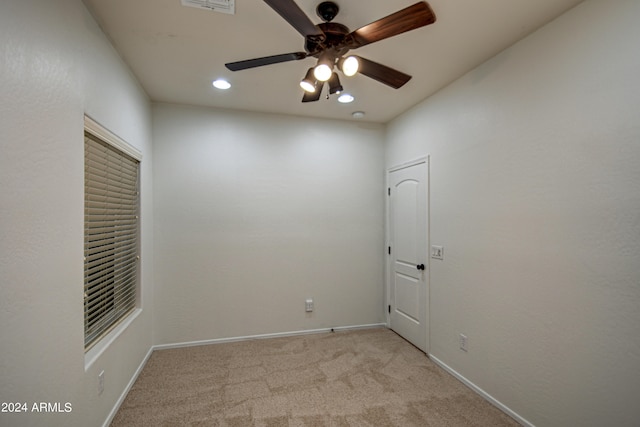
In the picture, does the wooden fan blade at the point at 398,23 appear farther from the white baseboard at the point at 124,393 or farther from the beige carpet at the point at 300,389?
the white baseboard at the point at 124,393

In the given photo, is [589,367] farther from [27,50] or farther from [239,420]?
[27,50]

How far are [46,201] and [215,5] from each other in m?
1.40

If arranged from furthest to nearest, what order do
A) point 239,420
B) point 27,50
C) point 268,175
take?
1. point 268,175
2. point 239,420
3. point 27,50

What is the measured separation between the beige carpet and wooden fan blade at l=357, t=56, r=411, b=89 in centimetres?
237

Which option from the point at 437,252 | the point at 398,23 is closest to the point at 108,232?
the point at 398,23

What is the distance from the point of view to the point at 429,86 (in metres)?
2.79

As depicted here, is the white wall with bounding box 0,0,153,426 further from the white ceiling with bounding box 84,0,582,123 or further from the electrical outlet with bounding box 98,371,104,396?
the white ceiling with bounding box 84,0,582,123

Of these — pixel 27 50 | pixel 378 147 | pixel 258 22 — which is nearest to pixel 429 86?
pixel 378 147

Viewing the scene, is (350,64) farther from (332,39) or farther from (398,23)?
(398,23)

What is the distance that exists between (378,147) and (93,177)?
3.11 metres

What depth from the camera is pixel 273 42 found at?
2.08 m

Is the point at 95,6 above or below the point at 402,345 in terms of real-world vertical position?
above

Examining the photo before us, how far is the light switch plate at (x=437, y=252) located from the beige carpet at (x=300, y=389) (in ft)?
3.52

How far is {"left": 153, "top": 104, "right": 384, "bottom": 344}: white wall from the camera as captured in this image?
10.5 ft
